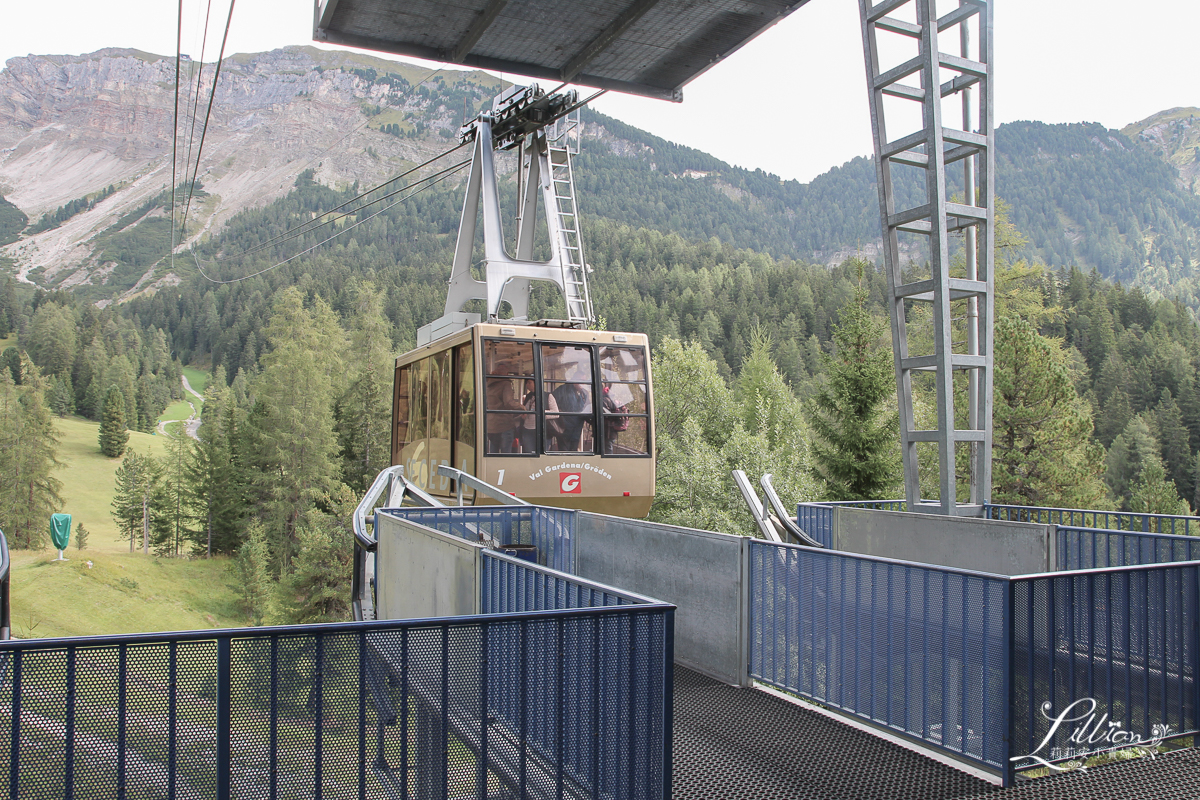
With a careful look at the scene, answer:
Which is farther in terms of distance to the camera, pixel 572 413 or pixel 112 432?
pixel 112 432

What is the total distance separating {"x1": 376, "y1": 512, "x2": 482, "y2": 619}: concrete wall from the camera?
6691mm

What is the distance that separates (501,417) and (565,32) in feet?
17.3

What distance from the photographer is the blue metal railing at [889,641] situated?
5.20 metres

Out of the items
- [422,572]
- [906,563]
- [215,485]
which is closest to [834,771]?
[906,563]

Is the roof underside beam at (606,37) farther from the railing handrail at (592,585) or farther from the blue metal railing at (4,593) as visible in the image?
the blue metal railing at (4,593)

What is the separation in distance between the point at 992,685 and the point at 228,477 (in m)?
61.3

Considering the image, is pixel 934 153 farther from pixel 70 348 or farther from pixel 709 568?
pixel 70 348

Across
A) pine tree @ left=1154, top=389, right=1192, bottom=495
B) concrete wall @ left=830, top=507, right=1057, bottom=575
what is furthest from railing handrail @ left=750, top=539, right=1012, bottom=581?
pine tree @ left=1154, top=389, right=1192, bottom=495

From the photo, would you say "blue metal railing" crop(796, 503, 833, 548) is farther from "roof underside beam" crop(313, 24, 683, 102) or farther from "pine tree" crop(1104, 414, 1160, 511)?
"pine tree" crop(1104, 414, 1160, 511)

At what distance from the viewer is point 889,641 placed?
5855 millimetres

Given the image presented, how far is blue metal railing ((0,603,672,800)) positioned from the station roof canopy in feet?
29.7

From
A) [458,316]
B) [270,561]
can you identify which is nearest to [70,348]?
[270,561]

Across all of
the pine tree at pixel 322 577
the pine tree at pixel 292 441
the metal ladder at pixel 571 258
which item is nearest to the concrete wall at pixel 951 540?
the metal ladder at pixel 571 258

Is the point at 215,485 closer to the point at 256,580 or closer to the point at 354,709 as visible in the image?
the point at 256,580
